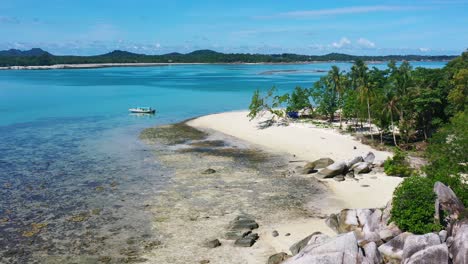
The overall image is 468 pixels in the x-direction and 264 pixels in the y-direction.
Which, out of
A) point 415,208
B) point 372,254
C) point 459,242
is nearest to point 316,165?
point 415,208

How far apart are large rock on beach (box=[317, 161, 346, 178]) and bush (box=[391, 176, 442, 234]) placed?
14351 mm

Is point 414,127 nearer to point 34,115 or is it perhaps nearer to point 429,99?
point 429,99

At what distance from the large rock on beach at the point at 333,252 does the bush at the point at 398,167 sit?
820 inches

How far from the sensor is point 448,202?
2584 cm

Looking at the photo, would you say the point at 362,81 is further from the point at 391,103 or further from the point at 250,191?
the point at 250,191

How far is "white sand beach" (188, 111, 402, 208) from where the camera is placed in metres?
36.3

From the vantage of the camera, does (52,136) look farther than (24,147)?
Yes

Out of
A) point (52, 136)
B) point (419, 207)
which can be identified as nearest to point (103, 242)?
point (419, 207)

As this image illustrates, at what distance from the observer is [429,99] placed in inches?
2046

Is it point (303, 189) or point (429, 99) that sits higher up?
point (429, 99)

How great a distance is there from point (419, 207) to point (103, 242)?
1918 cm

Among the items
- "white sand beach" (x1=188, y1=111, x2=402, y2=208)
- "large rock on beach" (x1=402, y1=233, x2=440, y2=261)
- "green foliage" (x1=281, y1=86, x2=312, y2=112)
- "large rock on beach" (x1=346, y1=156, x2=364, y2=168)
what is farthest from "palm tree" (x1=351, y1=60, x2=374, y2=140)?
"large rock on beach" (x1=402, y1=233, x2=440, y2=261)

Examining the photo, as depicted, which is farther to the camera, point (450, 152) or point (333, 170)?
point (333, 170)

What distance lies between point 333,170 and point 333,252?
20861mm
